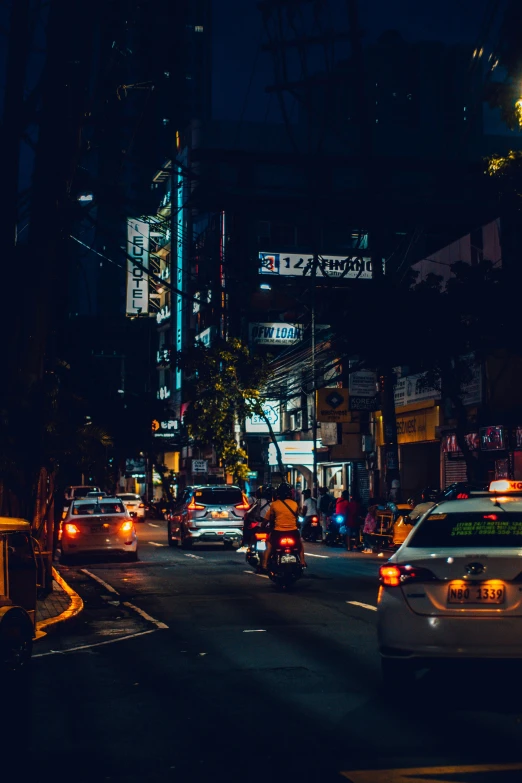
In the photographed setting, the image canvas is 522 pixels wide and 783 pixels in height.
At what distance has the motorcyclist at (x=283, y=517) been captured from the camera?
18734 millimetres

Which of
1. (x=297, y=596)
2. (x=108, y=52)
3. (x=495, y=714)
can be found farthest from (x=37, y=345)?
(x=495, y=714)

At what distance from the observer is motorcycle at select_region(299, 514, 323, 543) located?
38.1 metres

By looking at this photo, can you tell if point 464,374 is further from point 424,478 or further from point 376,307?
point 424,478

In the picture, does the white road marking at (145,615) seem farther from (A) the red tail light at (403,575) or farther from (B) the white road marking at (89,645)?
(A) the red tail light at (403,575)

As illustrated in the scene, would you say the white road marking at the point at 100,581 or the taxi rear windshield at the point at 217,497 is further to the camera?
the taxi rear windshield at the point at 217,497

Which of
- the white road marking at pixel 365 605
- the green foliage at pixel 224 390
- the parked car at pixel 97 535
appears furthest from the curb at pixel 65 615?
the green foliage at pixel 224 390

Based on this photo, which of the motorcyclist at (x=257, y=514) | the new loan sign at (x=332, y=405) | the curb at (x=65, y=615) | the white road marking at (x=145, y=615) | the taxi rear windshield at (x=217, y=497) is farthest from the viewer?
the new loan sign at (x=332, y=405)

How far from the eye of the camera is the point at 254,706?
27.3ft

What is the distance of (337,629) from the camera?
13094 mm

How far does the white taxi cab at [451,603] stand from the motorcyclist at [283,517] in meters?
9.95

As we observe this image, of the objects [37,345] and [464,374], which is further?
[464,374]

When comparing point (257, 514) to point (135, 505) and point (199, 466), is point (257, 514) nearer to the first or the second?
point (135, 505)

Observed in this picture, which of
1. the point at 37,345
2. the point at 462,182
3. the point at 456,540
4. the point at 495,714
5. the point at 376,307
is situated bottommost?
the point at 495,714

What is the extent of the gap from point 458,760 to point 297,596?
11.1 metres
